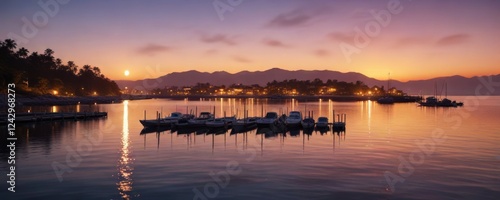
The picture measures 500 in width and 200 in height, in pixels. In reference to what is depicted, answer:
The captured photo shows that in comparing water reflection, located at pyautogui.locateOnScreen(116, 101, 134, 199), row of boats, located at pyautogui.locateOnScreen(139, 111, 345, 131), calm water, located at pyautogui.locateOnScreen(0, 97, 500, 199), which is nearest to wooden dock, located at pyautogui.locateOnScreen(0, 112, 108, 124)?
calm water, located at pyautogui.locateOnScreen(0, 97, 500, 199)

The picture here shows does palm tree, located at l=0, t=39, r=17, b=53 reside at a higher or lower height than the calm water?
higher

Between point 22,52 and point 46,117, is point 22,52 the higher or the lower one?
the higher one

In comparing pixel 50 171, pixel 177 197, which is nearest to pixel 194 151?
pixel 50 171

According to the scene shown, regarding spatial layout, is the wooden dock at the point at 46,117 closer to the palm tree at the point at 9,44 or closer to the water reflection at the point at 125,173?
the water reflection at the point at 125,173

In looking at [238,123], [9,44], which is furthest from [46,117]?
[9,44]

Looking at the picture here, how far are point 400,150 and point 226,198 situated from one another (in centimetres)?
2517

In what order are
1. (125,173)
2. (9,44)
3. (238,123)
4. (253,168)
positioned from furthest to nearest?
(9,44) → (238,123) → (253,168) → (125,173)

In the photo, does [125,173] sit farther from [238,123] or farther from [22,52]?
[22,52]

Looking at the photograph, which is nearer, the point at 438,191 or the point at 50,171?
the point at 438,191

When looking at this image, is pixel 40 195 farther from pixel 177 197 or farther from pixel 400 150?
pixel 400 150

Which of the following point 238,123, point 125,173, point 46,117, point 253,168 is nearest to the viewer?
point 125,173

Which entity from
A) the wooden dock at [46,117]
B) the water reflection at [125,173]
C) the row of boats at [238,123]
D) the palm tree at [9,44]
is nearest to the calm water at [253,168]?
the water reflection at [125,173]

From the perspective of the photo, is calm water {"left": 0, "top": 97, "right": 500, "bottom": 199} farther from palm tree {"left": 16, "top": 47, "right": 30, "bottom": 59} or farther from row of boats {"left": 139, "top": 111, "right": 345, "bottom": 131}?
palm tree {"left": 16, "top": 47, "right": 30, "bottom": 59}

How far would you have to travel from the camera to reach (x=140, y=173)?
27.3 meters
